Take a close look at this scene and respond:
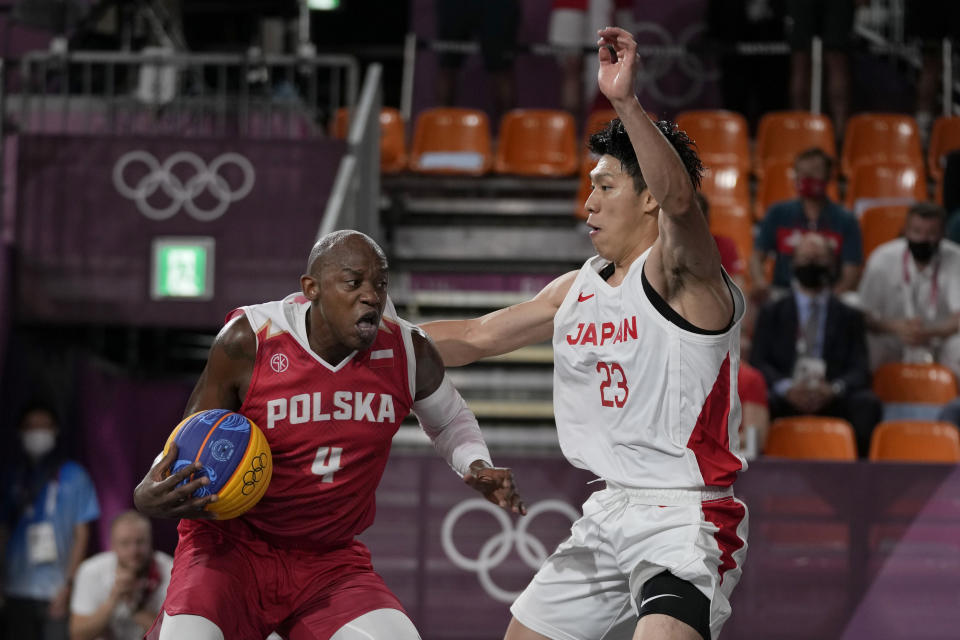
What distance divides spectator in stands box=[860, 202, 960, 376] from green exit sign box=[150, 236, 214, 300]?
469 cm

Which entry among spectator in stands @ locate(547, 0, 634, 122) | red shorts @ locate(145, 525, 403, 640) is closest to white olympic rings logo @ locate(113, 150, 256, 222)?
spectator in stands @ locate(547, 0, 634, 122)

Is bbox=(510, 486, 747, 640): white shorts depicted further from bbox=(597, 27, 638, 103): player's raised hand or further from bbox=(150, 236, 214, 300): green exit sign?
bbox=(150, 236, 214, 300): green exit sign

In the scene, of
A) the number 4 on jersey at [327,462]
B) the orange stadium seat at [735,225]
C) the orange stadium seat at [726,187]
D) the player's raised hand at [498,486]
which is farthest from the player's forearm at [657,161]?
the orange stadium seat at [726,187]

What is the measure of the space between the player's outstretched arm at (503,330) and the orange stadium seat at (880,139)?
25.0ft

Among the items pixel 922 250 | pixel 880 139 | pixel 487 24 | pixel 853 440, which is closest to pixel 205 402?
pixel 853 440

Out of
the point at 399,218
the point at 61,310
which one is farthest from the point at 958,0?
the point at 61,310

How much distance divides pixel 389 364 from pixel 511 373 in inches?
193

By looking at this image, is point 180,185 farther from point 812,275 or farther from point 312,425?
point 312,425

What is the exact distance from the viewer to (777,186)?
10875 mm

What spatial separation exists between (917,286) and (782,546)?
2593 mm

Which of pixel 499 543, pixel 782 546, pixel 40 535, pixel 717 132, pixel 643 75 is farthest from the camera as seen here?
pixel 643 75

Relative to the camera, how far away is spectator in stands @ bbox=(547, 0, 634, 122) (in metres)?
12.8

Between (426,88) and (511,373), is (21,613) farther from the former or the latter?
(426,88)

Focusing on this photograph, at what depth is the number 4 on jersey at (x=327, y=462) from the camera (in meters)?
4.41
